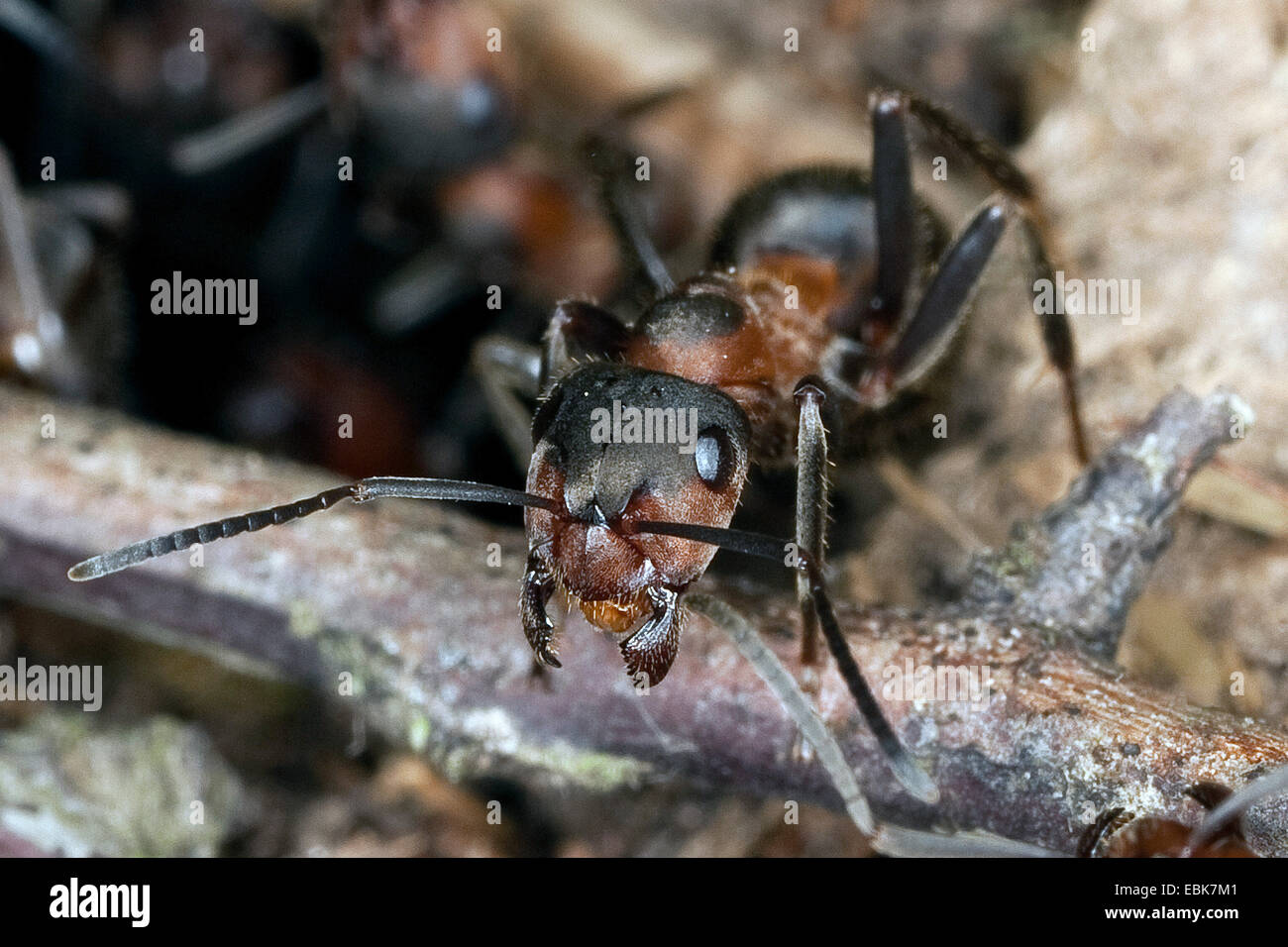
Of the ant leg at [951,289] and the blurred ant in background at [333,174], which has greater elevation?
the blurred ant in background at [333,174]

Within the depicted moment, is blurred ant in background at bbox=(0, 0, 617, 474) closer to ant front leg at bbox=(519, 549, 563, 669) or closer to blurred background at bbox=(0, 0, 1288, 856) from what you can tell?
blurred background at bbox=(0, 0, 1288, 856)

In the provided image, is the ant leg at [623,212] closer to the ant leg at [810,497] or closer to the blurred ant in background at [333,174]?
the blurred ant in background at [333,174]

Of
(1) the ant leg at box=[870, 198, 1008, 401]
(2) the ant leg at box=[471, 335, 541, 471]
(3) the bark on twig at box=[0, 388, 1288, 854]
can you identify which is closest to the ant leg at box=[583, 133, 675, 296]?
(2) the ant leg at box=[471, 335, 541, 471]

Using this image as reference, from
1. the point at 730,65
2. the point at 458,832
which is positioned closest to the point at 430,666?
the point at 458,832

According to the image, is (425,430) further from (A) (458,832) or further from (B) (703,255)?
(A) (458,832)

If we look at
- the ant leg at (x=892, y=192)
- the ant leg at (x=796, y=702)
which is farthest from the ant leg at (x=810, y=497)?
the ant leg at (x=892, y=192)
